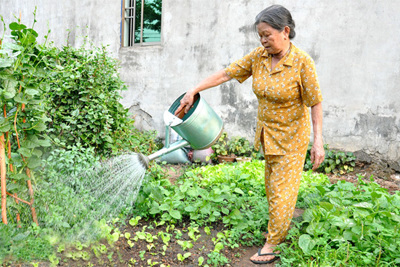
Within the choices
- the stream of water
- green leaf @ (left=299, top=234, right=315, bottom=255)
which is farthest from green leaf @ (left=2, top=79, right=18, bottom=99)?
green leaf @ (left=299, top=234, right=315, bottom=255)

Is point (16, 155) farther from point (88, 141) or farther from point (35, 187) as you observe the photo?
point (88, 141)

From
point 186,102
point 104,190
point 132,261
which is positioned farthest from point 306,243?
point 104,190

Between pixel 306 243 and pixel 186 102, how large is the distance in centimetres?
144

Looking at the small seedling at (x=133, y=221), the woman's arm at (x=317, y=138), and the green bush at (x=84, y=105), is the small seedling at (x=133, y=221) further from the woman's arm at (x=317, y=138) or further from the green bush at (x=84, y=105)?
the woman's arm at (x=317, y=138)

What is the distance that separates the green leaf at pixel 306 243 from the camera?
2.80 m

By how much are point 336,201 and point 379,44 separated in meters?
3.19

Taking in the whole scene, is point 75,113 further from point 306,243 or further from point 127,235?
point 306,243

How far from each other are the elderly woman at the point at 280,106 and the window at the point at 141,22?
15.4 ft

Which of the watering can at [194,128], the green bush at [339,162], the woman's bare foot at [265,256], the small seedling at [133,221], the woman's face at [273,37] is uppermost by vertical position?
the woman's face at [273,37]

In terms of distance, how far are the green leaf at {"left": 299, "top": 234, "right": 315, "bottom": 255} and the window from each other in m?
5.53

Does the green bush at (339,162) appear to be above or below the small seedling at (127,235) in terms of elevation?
above

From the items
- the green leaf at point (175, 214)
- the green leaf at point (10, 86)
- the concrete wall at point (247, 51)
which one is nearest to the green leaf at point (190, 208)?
the green leaf at point (175, 214)

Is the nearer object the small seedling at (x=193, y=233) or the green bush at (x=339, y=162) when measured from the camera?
the small seedling at (x=193, y=233)

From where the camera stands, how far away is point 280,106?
2916 mm
